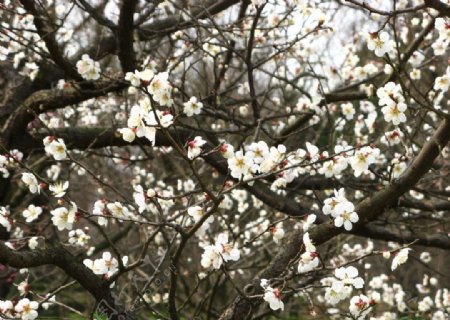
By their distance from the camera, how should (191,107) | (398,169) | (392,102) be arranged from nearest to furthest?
(392,102)
(191,107)
(398,169)

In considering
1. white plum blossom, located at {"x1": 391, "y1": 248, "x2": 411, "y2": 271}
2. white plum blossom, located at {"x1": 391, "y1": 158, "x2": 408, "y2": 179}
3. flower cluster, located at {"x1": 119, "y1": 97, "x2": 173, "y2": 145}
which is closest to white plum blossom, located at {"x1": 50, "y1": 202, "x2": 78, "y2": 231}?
flower cluster, located at {"x1": 119, "y1": 97, "x2": 173, "y2": 145}

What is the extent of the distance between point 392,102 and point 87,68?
191cm

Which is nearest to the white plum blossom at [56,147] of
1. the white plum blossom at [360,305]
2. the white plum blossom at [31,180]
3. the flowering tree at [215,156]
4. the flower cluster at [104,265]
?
the flowering tree at [215,156]

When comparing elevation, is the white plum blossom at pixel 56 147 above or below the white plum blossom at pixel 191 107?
below

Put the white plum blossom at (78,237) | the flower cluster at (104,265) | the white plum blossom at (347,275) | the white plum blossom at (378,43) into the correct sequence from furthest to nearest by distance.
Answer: the white plum blossom at (78,237) → the flower cluster at (104,265) → the white plum blossom at (378,43) → the white plum blossom at (347,275)

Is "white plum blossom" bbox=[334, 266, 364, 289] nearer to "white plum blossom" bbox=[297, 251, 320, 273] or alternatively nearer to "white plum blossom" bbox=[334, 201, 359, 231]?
"white plum blossom" bbox=[297, 251, 320, 273]

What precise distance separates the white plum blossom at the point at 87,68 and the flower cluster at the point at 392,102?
1.83m

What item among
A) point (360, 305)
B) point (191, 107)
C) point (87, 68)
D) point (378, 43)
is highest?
point (87, 68)

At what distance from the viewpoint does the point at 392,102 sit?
2.68 m

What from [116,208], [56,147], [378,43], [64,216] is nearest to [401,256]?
[378,43]

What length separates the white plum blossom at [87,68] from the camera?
3.49m

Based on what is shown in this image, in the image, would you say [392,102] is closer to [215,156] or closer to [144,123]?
[144,123]

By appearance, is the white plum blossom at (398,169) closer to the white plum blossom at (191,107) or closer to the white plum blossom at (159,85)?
the white plum blossom at (191,107)

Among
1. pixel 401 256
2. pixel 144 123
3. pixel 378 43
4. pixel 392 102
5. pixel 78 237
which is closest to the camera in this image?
pixel 144 123
